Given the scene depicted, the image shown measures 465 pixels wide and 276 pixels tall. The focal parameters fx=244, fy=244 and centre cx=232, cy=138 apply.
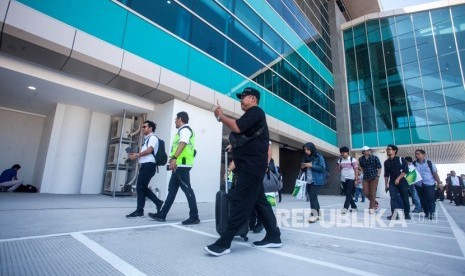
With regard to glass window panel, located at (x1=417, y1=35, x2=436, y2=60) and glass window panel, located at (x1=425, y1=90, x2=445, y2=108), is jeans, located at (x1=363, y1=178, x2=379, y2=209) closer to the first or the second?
glass window panel, located at (x1=425, y1=90, x2=445, y2=108)

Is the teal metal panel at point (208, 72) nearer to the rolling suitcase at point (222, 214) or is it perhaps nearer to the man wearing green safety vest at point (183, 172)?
the man wearing green safety vest at point (183, 172)

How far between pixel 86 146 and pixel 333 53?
74.1 ft

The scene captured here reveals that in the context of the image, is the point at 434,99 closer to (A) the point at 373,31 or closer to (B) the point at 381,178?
(B) the point at 381,178

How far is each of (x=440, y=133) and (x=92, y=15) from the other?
22.3 meters

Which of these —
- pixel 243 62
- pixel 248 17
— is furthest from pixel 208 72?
pixel 248 17

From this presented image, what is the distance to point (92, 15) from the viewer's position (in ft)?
20.8

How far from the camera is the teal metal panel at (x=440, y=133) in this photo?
17.7 metres

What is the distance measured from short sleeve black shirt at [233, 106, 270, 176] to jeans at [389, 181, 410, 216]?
4.85 meters

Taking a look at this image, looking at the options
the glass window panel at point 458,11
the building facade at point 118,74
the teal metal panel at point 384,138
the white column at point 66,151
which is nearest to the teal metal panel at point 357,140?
the teal metal panel at point 384,138

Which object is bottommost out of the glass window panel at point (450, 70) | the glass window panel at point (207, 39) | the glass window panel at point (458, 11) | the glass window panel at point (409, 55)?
the glass window panel at point (207, 39)

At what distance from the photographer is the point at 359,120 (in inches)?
845

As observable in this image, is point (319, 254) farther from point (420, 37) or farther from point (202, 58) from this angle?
point (420, 37)

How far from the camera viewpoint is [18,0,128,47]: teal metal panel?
5.65 metres

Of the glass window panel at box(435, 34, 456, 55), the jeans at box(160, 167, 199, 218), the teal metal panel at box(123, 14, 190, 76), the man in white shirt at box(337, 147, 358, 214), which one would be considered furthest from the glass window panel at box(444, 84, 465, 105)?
the jeans at box(160, 167, 199, 218)
